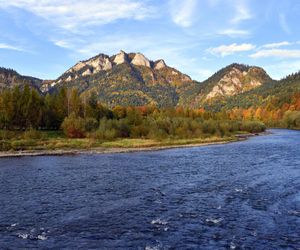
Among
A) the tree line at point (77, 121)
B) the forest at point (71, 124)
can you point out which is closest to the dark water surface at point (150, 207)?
the forest at point (71, 124)

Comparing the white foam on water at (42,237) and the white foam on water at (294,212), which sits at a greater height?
the white foam on water at (294,212)

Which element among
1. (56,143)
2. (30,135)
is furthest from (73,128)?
(56,143)

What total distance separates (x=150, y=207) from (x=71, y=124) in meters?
68.8

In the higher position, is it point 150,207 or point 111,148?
point 111,148

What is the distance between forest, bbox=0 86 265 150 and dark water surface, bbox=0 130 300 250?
4053cm

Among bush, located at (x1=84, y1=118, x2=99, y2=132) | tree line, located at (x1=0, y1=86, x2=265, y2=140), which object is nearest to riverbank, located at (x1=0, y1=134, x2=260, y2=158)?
tree line, located at (x1=0, y1=86, x2=265, y2=140)

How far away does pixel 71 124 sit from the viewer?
9456 cm

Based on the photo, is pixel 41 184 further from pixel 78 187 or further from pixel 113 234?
pixel 113 234

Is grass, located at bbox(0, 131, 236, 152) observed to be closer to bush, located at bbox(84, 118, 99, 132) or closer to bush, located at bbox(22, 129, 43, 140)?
bush, located at bbox(22, 129, 43, 140)

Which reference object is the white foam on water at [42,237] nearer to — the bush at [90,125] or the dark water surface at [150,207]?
the dark water surface at [150,207]

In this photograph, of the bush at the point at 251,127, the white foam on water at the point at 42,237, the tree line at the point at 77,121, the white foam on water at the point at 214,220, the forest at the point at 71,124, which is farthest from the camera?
the bush at the point at 251,127

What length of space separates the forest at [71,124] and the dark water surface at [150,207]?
4053 cm

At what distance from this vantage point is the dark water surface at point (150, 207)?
2177 centimetres

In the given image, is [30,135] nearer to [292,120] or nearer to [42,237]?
[42,237]
